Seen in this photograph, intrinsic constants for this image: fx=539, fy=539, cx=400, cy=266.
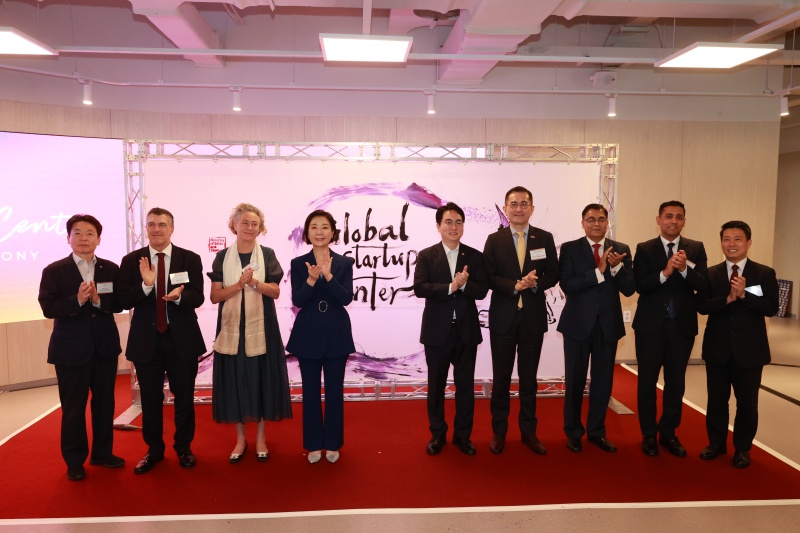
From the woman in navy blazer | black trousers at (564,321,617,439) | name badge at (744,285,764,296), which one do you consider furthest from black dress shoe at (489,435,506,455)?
name badge at (744,285,764,296)

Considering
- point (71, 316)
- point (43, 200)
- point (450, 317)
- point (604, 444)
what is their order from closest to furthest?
point (71, 316), point (450, 317), point (604, 444), point (43, 200)

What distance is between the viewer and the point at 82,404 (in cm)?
366

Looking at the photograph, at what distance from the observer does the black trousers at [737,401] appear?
3789 mm

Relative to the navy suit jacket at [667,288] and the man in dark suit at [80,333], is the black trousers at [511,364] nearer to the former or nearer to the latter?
the navy suit jacket at [667,288]

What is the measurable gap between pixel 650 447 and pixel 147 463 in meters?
3.64

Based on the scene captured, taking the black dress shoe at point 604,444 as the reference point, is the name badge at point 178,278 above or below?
above

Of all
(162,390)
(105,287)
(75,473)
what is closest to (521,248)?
(162,390)

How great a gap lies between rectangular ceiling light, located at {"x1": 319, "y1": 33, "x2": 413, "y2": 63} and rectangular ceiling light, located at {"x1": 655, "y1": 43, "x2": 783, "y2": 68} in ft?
6.64

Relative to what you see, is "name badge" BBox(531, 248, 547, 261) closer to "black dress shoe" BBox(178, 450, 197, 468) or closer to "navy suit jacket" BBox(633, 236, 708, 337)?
"navy suit jacket" BBox(633, 236, 708, 337)

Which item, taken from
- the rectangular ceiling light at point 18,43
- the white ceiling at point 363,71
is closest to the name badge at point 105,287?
the rectangular ceiling light at point 18,43

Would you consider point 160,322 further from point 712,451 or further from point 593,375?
point 712,451

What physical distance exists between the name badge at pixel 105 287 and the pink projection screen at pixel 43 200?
10.3ft

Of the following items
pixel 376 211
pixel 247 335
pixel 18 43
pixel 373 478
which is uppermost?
pixel 18 43

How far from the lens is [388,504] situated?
3.35 m
